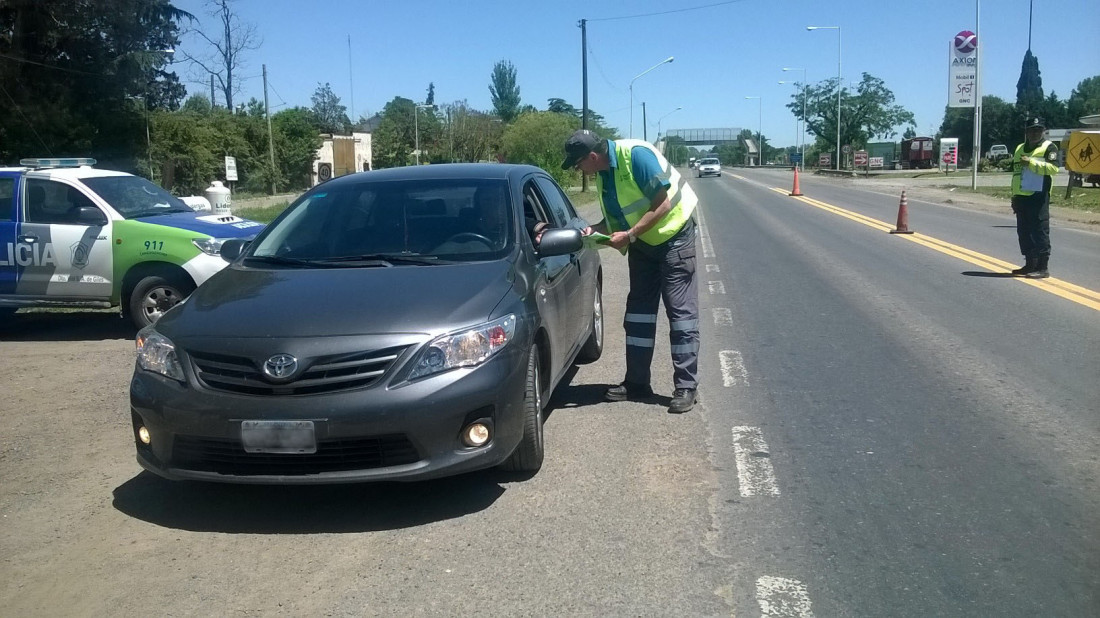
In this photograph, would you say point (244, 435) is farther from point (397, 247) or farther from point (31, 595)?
point (397, 247)

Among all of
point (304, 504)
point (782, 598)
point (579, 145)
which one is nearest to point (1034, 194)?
point (579, 145)

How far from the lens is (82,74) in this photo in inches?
1257

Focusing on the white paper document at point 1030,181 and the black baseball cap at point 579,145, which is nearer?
the black baseball cap at point 579,145

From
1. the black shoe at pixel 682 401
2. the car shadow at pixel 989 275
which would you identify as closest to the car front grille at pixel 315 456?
the black shoe at pixel 682 401

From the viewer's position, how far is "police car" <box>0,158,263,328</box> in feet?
29.8

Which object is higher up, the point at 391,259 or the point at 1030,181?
the point at 1030,181

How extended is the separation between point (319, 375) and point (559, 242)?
5.90ft

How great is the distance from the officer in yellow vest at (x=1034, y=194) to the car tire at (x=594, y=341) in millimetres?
6225

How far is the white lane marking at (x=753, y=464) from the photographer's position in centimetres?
472

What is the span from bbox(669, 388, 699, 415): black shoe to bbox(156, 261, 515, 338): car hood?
1573 millimetres

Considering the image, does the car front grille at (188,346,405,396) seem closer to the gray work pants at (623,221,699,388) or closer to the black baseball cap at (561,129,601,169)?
the black baseball cap at (561,129,601,169)

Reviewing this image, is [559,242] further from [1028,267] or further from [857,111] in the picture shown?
[857,111]

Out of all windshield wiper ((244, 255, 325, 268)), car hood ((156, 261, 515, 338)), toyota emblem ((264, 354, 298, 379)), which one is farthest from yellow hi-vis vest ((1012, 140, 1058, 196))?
toyota emblem ((264, 354, 298, 379))

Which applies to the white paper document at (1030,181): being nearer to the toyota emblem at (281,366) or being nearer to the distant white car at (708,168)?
the toyota emblem at (281,366)
